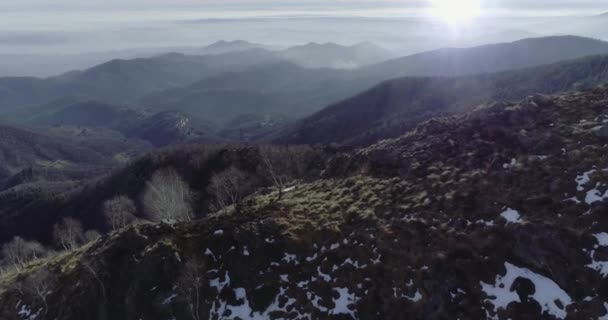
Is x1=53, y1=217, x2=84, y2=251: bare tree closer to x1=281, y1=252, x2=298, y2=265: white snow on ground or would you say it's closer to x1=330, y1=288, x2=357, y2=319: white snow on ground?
x1=281, y1=252, x2=298, y2=265: white snow on ground

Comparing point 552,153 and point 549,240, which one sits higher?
point 552,153

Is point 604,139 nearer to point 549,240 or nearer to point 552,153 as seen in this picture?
point 552,153

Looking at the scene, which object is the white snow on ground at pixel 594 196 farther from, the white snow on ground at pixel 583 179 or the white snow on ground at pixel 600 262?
the white snow on ground at pixel 600 262

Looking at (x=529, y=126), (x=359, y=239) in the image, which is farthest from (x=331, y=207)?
(x=529, y=126)

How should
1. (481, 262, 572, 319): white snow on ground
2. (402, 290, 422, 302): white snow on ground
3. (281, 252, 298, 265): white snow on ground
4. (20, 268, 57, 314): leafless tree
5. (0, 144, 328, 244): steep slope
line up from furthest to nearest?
(0, 144, 328, 244): steep slope, (20, 268, 57, 314): leafless tree, (281, 252, 298, 265): white snow on ground, (402, 290, 422, 302): white snow on ground, (481, 262, 572, 319): white snow on ground

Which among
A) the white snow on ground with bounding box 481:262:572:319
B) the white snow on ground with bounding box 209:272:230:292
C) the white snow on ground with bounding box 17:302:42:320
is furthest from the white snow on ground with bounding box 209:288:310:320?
the white snow on ground with bounding box 17:302:42:320

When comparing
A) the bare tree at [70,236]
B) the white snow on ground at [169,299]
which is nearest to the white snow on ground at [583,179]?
the white snow on ground at [169,299]
